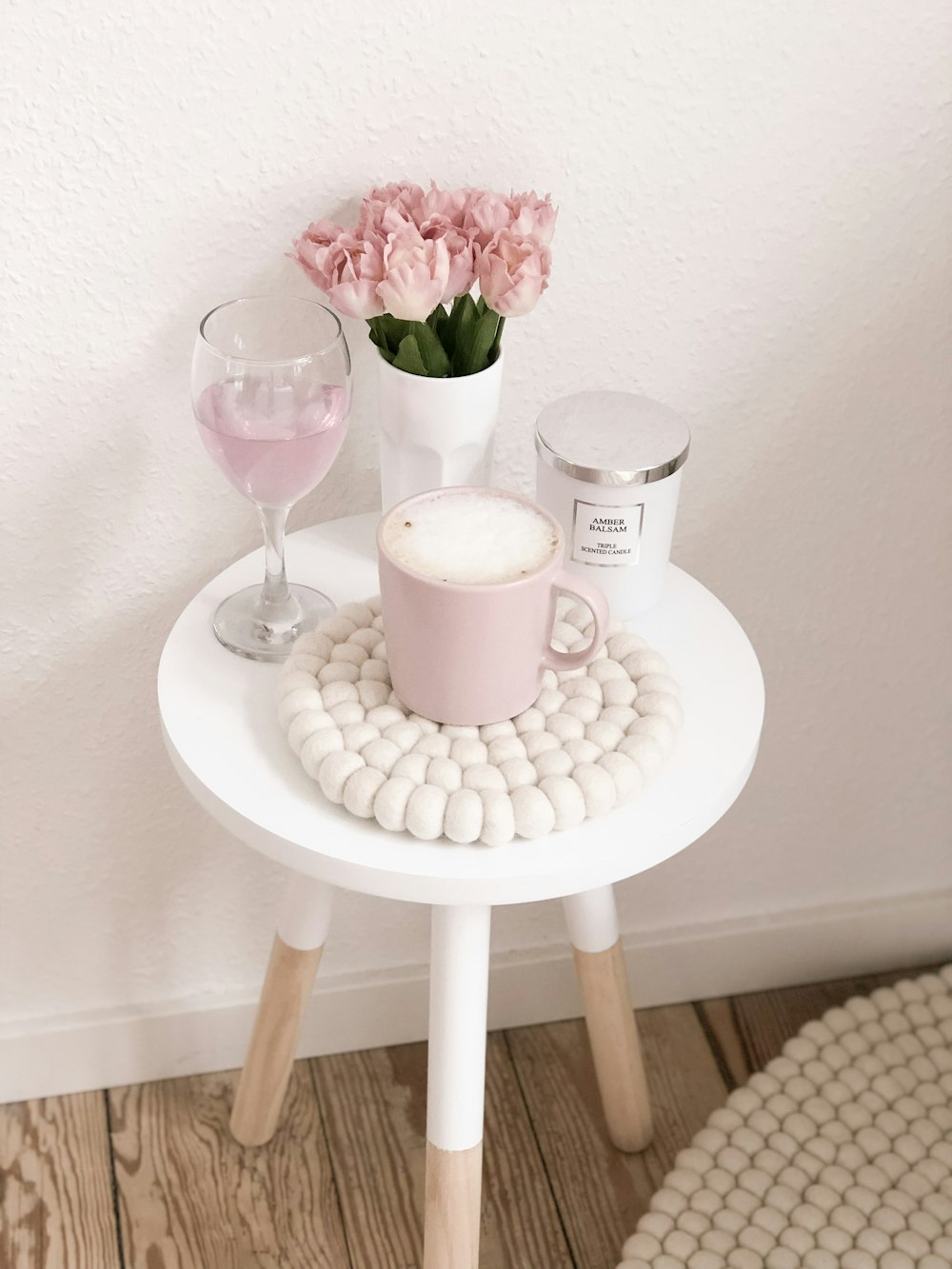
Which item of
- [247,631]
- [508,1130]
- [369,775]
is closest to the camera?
[369,775]

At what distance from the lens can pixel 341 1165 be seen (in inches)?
46.3

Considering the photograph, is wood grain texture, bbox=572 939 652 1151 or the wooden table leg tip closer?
wood grain texture, bbox=572 939 652 1151

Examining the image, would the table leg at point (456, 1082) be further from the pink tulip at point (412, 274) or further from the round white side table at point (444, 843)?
the pink tulip at point (412, 274)

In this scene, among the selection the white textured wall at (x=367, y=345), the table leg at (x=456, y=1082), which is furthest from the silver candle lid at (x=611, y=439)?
the table leg at (x=456, y=1082)

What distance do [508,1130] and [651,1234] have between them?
19cm

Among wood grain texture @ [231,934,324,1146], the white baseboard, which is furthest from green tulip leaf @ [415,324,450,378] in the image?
the white baseboard

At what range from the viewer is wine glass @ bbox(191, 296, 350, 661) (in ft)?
2.46

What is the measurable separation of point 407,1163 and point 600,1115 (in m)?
0.19

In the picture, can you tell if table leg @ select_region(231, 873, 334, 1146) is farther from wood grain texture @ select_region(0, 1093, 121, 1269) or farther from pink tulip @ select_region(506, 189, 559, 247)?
pink tulip @ select_region(506, 189, 559, 247)

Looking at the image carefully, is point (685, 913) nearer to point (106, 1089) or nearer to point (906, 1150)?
point (906, 1150)

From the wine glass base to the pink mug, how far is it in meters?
0.10

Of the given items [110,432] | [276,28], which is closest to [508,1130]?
[110,432]

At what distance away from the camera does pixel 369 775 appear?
695 mm

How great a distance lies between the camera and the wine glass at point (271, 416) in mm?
749
